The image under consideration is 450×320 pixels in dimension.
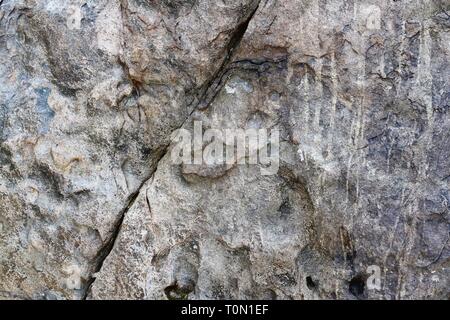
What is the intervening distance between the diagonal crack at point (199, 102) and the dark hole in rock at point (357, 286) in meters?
1.02

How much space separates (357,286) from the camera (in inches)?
107

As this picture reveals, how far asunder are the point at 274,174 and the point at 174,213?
0.51 meters

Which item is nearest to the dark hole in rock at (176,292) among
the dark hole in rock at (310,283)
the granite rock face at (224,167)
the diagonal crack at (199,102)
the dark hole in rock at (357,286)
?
the granite rock face at (224,167)

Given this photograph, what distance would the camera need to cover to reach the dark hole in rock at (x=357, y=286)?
8.90 feet

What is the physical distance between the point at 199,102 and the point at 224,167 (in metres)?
0.32

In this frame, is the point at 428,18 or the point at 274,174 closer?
the point at 428,18

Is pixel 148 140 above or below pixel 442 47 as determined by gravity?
below

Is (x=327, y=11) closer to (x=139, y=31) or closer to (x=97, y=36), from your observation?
(x=139, y=31)

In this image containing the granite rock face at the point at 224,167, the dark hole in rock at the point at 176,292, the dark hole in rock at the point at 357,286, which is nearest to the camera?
the granite rock face at the point at 224,167

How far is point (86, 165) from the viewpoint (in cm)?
291

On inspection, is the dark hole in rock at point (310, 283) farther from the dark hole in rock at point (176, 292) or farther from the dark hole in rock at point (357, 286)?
the dark hole in rock at point (176, 292)

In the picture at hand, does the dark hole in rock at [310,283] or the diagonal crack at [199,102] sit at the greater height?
the diagonal crack at [199,102]

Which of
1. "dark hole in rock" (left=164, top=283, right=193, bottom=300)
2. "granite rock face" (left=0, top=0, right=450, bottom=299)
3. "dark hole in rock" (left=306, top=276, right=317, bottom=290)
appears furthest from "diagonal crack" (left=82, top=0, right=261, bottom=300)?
"dark hole in rock" (left=306, top=276, right=317, bottom=290)

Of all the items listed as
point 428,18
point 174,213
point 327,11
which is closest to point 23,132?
point 174,213
